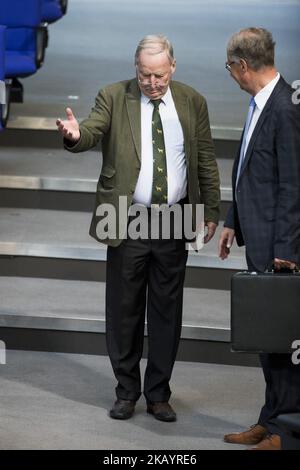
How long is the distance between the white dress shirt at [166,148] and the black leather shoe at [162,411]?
774 millimetres

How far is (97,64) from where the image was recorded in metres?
9.59

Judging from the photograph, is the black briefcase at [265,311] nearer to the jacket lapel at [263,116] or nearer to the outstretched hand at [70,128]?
the jacket lapel at [263,116]

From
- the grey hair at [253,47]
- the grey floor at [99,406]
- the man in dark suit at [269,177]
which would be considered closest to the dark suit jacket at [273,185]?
the man in dark suit at [269,177]

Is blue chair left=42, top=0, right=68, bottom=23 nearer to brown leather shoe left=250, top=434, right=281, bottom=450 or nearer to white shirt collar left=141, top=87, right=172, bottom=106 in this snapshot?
white shirt collar left=141, top=87, right=172, bottom=106

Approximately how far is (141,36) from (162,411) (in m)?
6.52

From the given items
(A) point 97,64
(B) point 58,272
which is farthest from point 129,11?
(B) point 58,272

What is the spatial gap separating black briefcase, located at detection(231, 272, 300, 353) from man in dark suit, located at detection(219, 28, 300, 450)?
0.11m

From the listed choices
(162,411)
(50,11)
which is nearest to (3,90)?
(162,411)

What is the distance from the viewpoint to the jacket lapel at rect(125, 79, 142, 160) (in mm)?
4418

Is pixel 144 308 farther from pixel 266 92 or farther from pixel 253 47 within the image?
pixel 253 47

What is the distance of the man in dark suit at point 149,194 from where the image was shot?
4422mm

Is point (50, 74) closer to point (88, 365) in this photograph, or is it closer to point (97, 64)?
point (97, 64)

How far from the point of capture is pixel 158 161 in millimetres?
4430

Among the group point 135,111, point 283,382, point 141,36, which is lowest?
point 141,36
